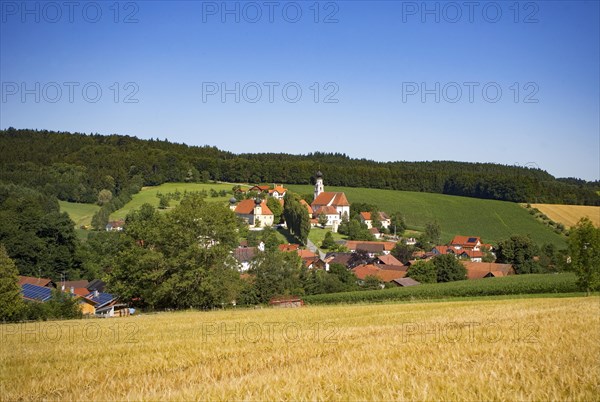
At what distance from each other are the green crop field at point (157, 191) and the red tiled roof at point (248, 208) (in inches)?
269

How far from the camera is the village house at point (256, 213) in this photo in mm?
138500

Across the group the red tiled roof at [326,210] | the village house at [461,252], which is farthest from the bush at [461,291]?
the red tiled roof at [326,210]

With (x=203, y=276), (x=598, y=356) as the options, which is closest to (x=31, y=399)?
(x=598, y=356)

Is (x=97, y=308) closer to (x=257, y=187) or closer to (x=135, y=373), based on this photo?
(x=135, y=373)

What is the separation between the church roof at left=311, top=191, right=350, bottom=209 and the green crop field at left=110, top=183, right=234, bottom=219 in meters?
26.0

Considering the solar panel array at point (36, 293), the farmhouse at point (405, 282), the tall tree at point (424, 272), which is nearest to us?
the solar panel array at point (36, 293)

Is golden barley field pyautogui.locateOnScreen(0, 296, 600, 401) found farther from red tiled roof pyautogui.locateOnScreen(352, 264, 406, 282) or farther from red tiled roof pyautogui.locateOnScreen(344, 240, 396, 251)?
red tiled roof pyautogui.locateOnScreen(344, 240, 396, 251)

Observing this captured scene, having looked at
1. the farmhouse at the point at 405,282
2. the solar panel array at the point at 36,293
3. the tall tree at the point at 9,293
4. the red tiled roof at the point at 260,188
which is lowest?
the farmhouse at the point at 405,282

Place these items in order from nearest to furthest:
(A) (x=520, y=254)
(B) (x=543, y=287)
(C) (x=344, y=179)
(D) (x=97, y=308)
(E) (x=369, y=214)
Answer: (B) (x=543, y=287) < (D) (x=97, y=308) < (A) (x=520, y=254) < (E) (x=369, y=214) < (C) (x=344, y=179)

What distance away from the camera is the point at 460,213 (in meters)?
147

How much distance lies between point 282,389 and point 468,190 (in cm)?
17583

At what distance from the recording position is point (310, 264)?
91.0 metres

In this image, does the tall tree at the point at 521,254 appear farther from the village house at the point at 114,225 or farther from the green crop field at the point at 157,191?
the green crop field at the point at 157,191

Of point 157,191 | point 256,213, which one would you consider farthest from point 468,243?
point 157,191
